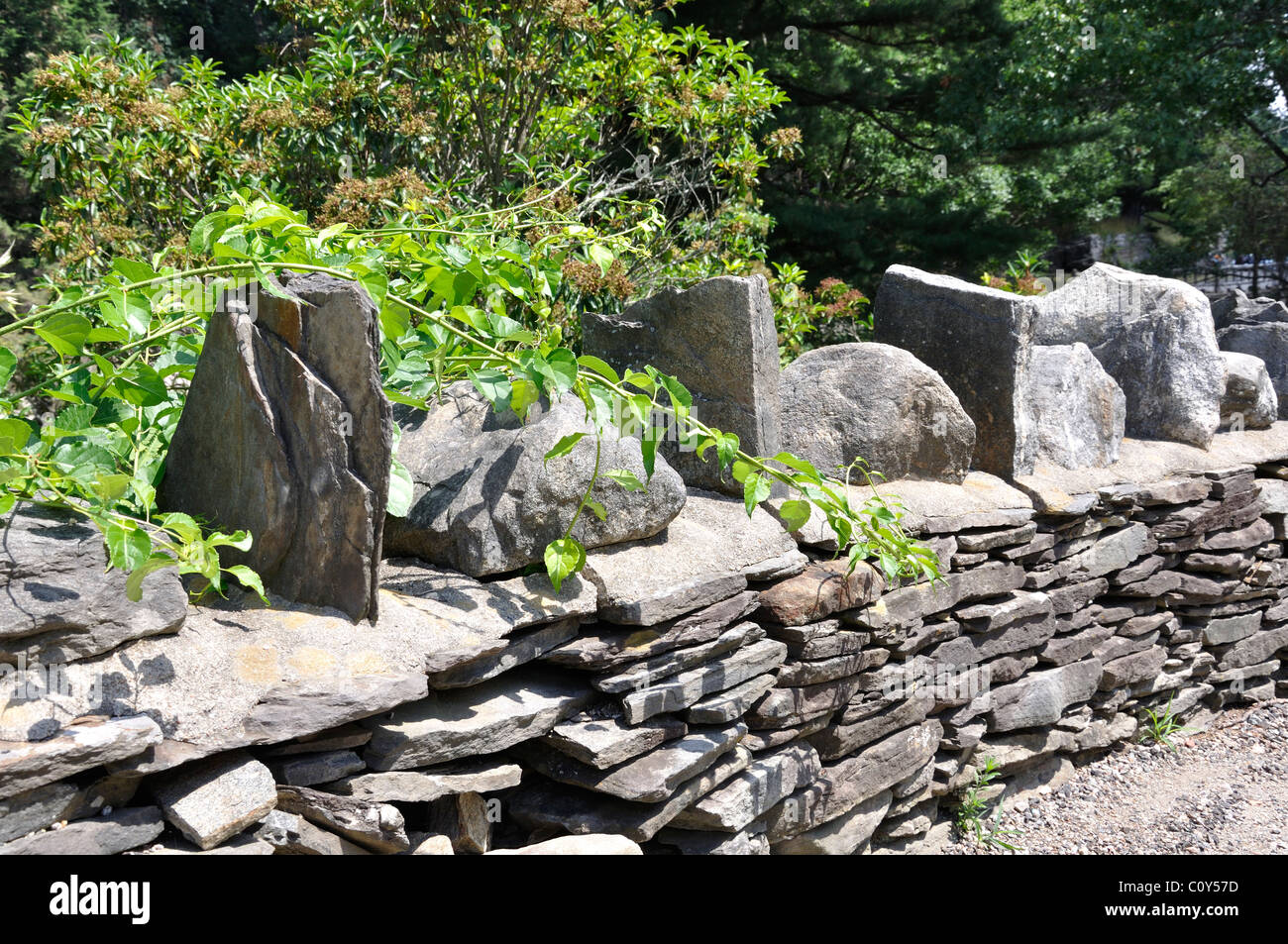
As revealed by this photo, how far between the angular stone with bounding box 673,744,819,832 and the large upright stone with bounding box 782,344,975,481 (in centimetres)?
99

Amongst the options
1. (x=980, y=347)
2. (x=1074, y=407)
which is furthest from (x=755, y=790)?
(x=1074, y=407)

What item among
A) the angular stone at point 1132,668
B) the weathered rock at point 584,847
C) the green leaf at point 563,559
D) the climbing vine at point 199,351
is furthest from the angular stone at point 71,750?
the angular stone at point 1132,668

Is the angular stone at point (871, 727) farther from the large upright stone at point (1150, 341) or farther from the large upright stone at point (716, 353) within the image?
the large upright stone at point (1150, 341)

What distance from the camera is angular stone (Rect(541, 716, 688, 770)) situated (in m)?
2.42

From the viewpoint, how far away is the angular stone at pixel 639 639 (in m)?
2.51

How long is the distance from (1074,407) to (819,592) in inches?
73.2

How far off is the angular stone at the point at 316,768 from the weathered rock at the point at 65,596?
36 cm

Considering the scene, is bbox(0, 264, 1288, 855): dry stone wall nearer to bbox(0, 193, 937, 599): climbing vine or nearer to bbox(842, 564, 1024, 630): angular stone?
bbox(842, 564, 1024, 630): angular stone

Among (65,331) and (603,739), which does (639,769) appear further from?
Answer: (65,331)

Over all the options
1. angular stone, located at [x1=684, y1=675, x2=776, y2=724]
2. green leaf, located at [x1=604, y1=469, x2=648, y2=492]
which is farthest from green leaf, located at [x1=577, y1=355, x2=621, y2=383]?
Result: angular stone, located at [x1=684, y1=675, x2=776, y2=724]

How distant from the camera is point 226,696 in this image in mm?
1962

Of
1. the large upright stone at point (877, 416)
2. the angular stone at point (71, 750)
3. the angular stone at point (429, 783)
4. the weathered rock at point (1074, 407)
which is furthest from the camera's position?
the weathered rock at point (1074, 407)

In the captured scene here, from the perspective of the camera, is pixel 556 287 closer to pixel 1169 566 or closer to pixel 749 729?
pixel 749 729

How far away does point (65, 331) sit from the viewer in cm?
204
